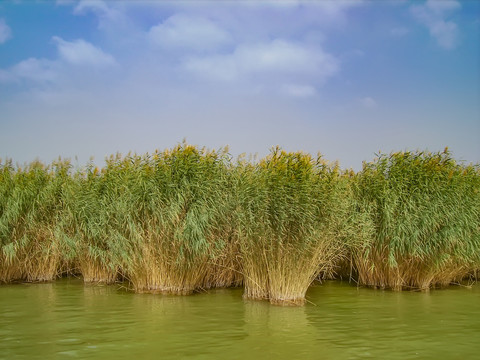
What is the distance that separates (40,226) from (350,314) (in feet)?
30.1

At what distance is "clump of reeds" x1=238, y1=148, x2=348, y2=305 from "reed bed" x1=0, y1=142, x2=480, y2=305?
3 centimetres

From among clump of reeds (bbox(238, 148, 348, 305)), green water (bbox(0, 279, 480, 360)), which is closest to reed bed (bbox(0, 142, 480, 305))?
clump of reeds (bbox(238, 148, 348, 305))

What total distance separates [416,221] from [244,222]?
4.77 metres

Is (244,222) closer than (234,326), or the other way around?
(234,326)

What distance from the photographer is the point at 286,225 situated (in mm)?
10289

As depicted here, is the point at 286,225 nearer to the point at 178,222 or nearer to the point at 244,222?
the point at 244,222

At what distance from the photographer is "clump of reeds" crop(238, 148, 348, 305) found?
33.6 ft

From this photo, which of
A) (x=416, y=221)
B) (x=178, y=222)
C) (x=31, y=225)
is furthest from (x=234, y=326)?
(x=31, y=225)

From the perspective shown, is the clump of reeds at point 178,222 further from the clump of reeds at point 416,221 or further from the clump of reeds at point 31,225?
the clump of reeds at point 416,221

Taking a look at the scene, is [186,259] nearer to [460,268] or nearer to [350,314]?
[350,314]

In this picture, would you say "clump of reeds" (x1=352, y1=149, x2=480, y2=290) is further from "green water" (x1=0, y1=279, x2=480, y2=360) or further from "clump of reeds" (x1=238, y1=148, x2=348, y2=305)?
"clump of reeds" (x1=238, y1=148, x2=348, y2=305)

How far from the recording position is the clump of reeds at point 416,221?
12.1 m

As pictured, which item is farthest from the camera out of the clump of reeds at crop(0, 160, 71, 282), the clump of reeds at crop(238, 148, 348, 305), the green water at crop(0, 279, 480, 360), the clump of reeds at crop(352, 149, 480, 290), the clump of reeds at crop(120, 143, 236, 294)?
the clump of reeds at crop(0, 160, 71, 282)

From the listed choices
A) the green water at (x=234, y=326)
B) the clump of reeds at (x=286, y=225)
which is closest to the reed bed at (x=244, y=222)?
the clump of reeds at (x=286, y=225)
